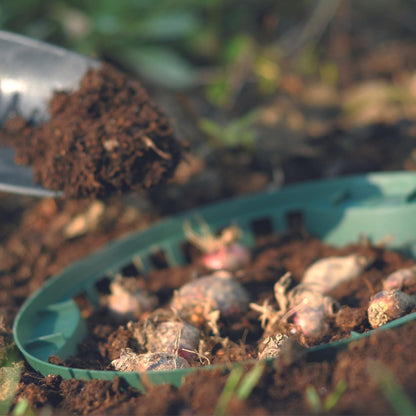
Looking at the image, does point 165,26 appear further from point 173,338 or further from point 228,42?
point 173,338

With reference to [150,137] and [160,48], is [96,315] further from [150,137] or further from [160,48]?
[160,48]

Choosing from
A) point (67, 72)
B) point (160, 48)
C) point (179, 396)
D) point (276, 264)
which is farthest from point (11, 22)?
point (179, 396)

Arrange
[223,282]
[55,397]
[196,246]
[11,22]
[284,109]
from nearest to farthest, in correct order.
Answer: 1. [55,397]
2. [223,282]
3. [196,246]
4. [11,22]
5. [284,109]

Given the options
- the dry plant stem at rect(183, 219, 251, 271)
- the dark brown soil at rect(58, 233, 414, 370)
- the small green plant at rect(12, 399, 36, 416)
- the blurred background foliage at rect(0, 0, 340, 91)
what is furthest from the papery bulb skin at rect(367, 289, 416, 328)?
the blurred background foliage at rect(0, 0, 340, 91)

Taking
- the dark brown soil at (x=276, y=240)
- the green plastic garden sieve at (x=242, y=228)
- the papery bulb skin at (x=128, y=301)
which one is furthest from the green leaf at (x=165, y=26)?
the papery bulb skin at (x=128, y=301)

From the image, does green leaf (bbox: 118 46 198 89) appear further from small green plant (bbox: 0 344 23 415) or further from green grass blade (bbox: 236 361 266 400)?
green grass blade (bbox: 236 361 266 400)
